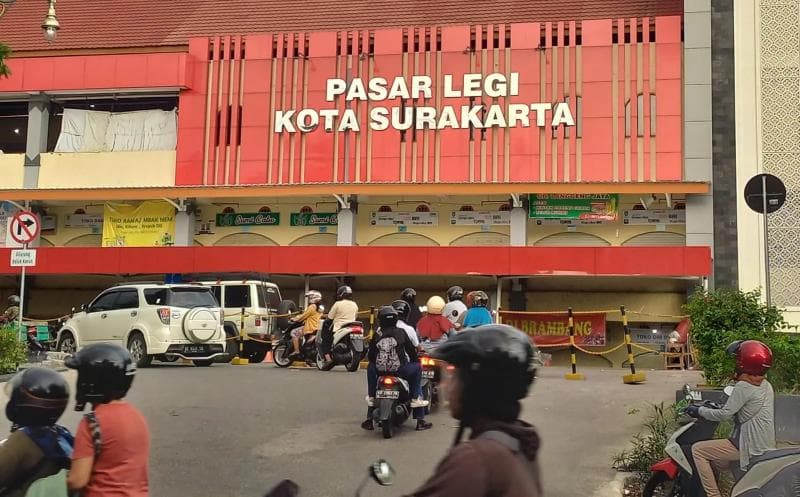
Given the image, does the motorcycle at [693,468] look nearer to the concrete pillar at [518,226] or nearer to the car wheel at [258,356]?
the car wheel at [258,356]

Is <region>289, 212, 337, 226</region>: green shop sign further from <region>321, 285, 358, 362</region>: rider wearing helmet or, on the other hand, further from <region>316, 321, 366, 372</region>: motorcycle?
<region>316, 321, 366, 372</region>: motorcycle

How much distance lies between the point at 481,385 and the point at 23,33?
1270 inches

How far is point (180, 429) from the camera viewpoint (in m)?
9.98

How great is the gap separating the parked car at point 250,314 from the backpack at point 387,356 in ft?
32.4

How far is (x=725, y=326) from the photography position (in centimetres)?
986

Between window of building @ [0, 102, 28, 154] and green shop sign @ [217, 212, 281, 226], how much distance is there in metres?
7.97

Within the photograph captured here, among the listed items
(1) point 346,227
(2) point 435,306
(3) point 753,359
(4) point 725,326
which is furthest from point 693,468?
(1) point 346,227

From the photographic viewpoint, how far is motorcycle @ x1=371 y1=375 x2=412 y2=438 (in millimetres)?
9430

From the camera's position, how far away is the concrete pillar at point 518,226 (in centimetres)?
2481

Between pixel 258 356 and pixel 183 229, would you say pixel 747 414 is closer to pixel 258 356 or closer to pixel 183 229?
pixel 258 356

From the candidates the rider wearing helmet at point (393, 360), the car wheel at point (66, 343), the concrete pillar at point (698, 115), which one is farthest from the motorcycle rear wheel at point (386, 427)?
the concrete pillar at point (698, 115)

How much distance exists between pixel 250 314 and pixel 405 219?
847 cm

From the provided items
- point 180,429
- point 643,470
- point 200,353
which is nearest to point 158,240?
point 200,353

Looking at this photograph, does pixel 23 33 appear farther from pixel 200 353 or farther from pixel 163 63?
pixel 200 353
